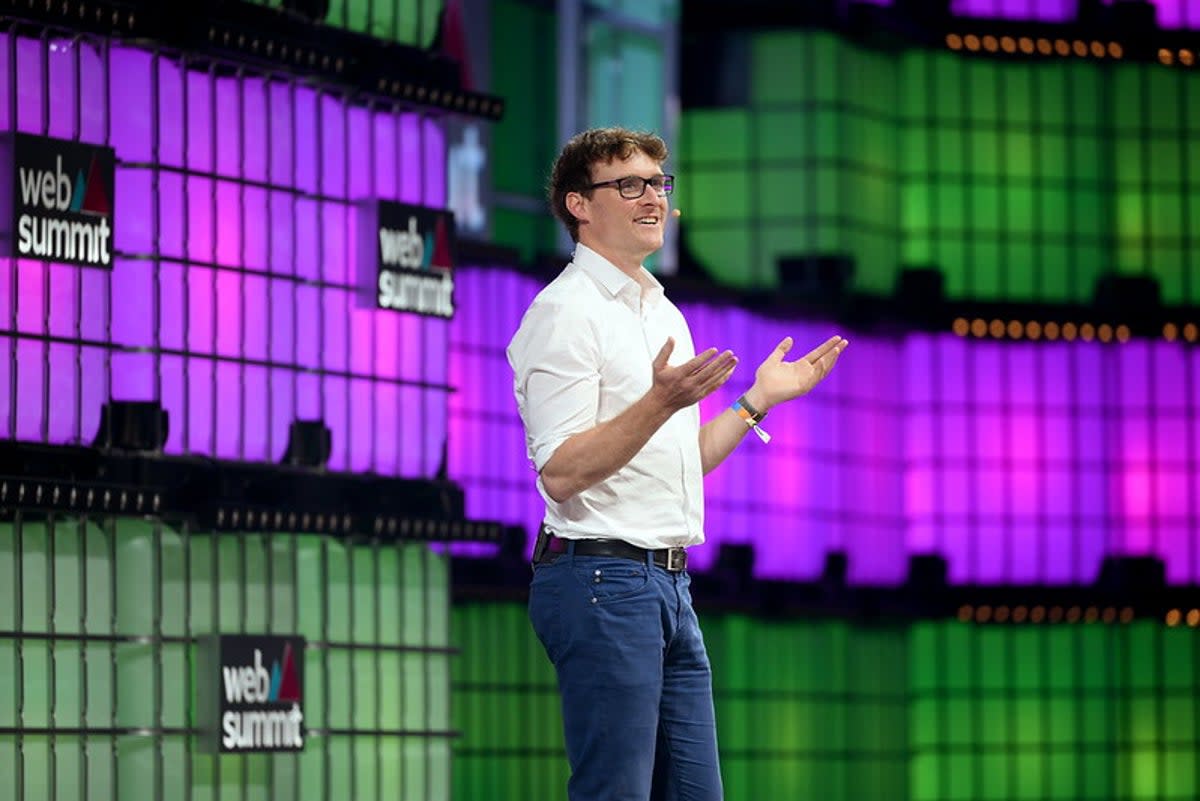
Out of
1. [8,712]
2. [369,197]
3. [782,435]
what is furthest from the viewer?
[782,435]

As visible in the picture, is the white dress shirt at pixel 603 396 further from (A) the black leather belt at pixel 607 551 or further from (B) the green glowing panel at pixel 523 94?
(B) the green glowing panel at pixel 523 94

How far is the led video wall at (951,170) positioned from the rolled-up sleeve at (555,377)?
3418cm

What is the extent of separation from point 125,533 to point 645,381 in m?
13.2

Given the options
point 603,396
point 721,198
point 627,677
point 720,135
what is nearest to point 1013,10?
point 720,135

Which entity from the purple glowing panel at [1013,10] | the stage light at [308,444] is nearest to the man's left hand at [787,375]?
the stage light at [308,444]

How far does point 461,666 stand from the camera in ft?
127

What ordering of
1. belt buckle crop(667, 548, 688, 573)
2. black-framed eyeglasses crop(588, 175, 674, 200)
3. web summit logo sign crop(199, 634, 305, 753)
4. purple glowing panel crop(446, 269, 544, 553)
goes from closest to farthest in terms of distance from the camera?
belt buckle crop(667, 548, 688, 573), black-framed eyeglasses crop(588, 175, 674, 200), web summit logo sign crop(199, 634, 305, 753), purple glowing panel crop(446, 269, 544, 553)

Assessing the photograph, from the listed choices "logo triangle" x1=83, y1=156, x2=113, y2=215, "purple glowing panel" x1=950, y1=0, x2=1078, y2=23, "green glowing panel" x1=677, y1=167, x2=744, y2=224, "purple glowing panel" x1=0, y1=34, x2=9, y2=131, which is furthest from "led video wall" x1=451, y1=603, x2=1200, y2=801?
"purple glowing panel" x1=0, y1=34, x2=9, y2=131

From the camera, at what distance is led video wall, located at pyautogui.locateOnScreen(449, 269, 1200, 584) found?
41938 mm

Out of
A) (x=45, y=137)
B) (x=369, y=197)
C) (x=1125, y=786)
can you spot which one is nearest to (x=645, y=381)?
(x=45, y=137)

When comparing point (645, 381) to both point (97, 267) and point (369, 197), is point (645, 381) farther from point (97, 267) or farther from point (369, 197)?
point (369, 197)

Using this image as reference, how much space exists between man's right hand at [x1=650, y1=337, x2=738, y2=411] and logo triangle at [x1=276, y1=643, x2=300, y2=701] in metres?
14.8

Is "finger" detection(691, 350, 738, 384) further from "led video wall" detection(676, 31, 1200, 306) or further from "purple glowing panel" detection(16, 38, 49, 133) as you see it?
"led video wall" detection(676, 31, 1200, 306)

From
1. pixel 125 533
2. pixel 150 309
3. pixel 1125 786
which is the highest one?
pixel 150 309
